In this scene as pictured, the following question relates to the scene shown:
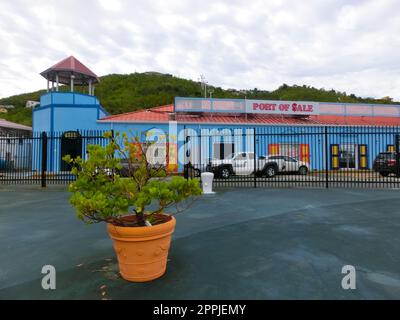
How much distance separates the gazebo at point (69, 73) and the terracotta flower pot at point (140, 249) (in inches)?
723

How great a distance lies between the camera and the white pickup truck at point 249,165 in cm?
1457

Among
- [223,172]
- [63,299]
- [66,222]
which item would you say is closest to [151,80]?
[223,172]

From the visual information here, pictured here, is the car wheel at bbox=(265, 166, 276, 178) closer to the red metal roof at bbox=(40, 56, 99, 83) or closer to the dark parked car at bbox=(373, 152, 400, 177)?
the dark parked car at bbox=(373, 152, 400, 177)

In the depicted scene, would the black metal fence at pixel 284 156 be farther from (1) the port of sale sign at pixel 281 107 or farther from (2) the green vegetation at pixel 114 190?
(2) the green vegetation at pixel 114 190

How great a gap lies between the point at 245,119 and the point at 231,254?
56.7 ft

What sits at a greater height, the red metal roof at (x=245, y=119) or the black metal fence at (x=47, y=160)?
the red metal roof at (x=245, y=119)

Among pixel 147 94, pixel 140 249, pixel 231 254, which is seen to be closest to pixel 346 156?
pixel 231 254

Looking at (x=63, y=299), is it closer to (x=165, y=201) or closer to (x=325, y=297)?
(x=165, y=201)

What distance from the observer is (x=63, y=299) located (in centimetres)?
262

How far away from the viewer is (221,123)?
18.5 m
